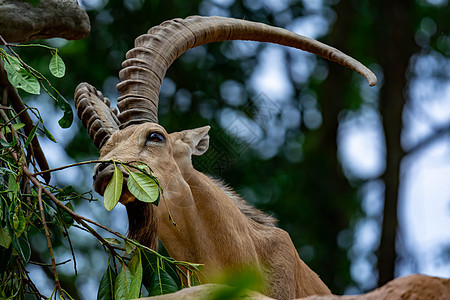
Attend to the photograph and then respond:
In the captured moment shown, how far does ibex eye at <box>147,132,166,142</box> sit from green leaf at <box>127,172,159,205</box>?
83 centimetres

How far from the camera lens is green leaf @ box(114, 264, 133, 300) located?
464 cm

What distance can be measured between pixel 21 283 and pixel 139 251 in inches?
33.7

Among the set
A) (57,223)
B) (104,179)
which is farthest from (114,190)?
(57,223)

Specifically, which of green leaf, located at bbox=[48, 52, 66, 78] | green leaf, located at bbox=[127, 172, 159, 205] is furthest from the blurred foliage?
green leaf, located at bbox=[127, 172, 159, 205]

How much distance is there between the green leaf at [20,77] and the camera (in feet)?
16.4

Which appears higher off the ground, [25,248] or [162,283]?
[162,283]

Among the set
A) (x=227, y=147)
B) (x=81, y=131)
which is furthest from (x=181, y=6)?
(x=227, y=147)

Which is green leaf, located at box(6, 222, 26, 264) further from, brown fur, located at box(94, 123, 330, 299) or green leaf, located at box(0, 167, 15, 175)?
brown fur, located at box(94, 123, 330, 299)

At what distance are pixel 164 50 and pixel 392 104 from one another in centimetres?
790

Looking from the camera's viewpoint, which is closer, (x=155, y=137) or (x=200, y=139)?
(x=155, y=137)

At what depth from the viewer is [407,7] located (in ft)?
46.0

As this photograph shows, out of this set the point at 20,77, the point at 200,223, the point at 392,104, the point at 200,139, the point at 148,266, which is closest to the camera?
the point at 148,266

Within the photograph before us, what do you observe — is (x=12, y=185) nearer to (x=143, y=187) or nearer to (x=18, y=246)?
(x=18, y=246)

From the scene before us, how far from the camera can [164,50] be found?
20.2 ft
